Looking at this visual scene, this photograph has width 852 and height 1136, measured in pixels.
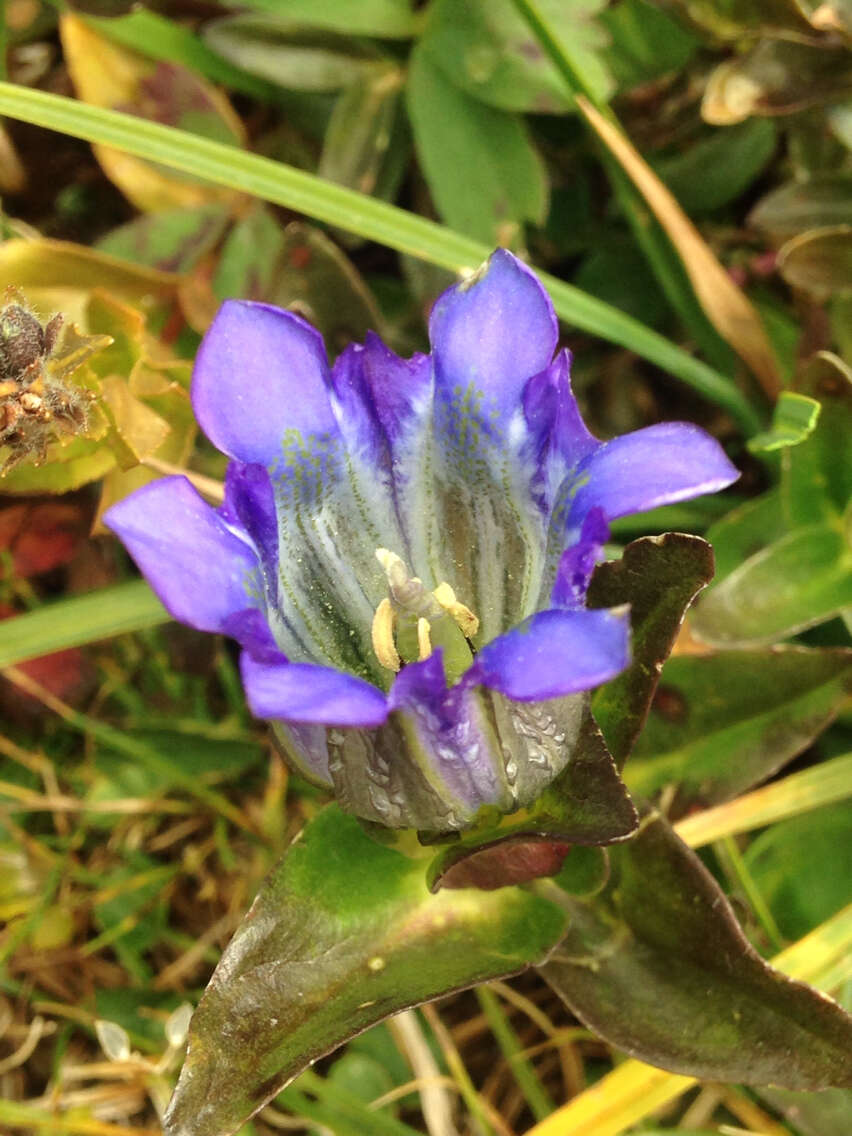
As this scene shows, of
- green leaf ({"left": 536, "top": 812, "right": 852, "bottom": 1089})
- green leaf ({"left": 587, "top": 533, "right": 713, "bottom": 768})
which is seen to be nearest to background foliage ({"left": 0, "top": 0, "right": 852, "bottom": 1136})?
green leaf ({"left": 536, "top": 812, "right": 852, "bottom": 1089})

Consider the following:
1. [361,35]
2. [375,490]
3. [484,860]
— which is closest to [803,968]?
[484,860]

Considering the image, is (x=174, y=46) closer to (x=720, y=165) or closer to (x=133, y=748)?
(x=720, y=165)

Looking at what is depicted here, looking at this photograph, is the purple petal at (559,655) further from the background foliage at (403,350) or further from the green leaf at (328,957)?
A: the background foliage at (403,350)

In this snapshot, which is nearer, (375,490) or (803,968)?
(375,490)

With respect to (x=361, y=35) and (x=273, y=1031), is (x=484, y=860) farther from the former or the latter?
(x=361, y=35)

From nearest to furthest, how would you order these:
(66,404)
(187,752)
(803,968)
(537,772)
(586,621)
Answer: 1. (586,621)
2. (537,772)
3. (66,404)
4. (803,968)
5. (187,752)

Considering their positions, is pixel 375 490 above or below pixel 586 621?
below

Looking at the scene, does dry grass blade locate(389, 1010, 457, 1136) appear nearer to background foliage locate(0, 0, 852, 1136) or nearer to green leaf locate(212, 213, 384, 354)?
background foliage locate(0, 0, 852, 1136)
